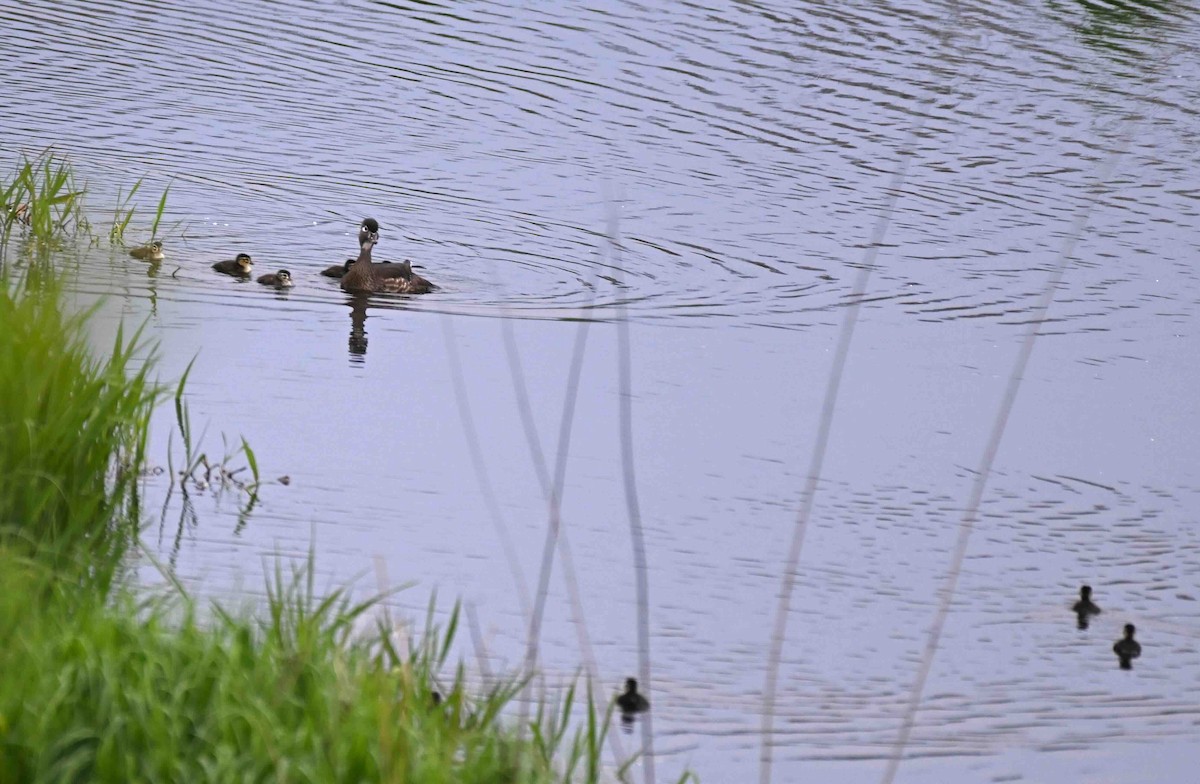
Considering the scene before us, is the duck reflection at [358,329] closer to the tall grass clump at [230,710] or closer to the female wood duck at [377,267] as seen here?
the female wood duck at [377,267]

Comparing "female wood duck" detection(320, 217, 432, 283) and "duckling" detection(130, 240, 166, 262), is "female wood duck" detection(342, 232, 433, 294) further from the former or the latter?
"duckling" detection(130, 240, 166, 262)

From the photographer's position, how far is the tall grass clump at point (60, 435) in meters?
7.03

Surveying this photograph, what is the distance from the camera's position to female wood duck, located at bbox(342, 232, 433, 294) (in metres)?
13.8

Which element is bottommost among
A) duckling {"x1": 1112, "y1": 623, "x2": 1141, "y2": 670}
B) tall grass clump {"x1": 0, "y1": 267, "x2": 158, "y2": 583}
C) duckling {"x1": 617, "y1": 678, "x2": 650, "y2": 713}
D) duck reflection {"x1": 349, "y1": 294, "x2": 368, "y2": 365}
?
duck reflection {"x1": 349, "y1": 294, "x2": 368, "y2": 365}

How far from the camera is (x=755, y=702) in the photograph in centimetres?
750

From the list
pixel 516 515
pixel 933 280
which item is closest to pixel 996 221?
pixel 933 280

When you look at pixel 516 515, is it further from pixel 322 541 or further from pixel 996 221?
pixel 996 221

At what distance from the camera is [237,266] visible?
13.9m

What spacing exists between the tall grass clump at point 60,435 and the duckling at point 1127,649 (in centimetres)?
417

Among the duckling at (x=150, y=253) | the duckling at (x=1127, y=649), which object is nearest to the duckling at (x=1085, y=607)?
the duckling at (x=1127, y=649)

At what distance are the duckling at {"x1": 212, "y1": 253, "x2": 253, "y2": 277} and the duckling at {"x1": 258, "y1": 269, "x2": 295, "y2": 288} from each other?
0.12 metres

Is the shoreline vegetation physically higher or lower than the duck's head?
higher

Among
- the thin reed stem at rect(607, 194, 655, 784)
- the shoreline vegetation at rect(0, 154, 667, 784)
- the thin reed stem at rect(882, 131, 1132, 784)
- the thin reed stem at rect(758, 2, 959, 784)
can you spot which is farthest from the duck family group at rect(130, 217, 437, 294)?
the shoreline vegetation at rect(0, 154, 667, 784)

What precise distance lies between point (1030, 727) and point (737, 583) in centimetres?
162
